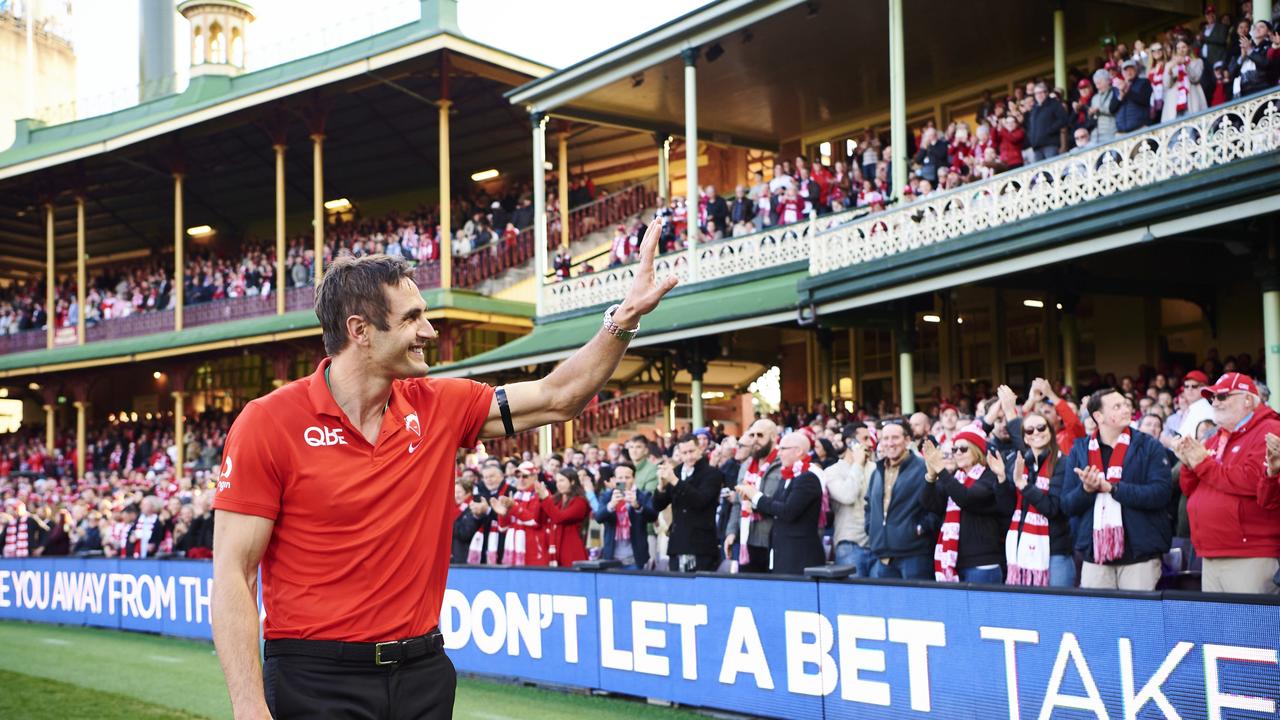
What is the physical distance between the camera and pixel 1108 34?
68.5ft

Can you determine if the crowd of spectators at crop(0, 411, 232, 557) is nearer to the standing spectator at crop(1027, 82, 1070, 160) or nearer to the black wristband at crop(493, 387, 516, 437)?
the standing spectator at crop(1027, 82, 1070, 160)

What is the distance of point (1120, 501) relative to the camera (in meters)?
8.18

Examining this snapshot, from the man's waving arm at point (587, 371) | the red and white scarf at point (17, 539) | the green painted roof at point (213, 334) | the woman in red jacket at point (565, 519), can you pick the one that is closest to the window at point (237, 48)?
the green painted roof at point (213, 334)

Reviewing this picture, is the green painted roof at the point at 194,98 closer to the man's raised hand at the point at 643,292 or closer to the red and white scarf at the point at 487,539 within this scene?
the red and white scarf at the point at 487,539

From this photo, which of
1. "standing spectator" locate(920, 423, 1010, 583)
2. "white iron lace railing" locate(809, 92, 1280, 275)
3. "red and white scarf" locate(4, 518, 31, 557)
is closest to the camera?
"standing spectator" locate(920, 423, 1010, 583)

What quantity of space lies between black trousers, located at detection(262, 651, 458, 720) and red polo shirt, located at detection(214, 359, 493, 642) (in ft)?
0.28

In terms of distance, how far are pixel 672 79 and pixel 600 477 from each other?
1031 centimetres

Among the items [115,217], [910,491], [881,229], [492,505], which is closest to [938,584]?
[910,491]

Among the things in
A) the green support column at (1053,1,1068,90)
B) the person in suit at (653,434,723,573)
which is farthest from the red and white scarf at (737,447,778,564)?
the green support column at (1053,1,1068,90)

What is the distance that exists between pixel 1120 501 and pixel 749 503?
3786 millimetres

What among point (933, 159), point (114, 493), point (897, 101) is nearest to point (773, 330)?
point (897, 101)

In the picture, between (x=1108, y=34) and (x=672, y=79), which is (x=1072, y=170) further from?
(x=672, y=79)

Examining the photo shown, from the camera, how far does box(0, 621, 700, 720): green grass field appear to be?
10.2 meters

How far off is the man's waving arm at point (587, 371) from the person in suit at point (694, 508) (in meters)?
7.89
